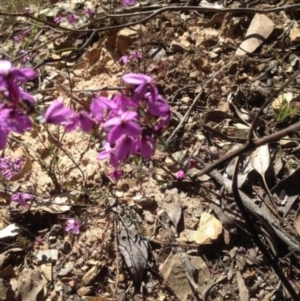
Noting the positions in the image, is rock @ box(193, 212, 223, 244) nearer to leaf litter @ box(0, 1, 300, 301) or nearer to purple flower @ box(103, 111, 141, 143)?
leaf litter @ box(0, 1, 300, 301)

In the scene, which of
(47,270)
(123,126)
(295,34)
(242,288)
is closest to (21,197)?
(47,270)

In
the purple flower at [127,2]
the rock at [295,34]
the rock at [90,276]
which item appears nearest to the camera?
the rock at [90,276]

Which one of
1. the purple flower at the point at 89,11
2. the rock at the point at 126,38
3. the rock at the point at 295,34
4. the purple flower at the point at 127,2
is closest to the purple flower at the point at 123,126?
the rock at the point at 295,34

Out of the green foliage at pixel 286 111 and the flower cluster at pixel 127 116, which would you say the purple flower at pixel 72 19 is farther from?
the flower cluster at pixel 127 116

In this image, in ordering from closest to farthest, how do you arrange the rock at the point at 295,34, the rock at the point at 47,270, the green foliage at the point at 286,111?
the rock at the point at 47,270 < the green foliage at the point at 286,111 < the rock at the point at 295,34

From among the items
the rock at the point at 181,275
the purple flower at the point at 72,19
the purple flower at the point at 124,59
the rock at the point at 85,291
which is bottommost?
the rock at the point at 85,291

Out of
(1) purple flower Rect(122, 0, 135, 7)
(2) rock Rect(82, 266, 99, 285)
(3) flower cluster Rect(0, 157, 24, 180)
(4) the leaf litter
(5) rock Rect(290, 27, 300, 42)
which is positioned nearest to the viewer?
(4) the leaf litter

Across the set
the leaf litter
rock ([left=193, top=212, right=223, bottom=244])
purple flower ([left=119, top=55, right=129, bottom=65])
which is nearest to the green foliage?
the leaf litter
